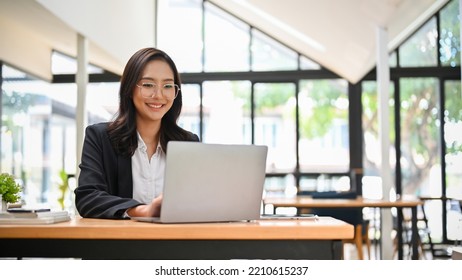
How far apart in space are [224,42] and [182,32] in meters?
0.67

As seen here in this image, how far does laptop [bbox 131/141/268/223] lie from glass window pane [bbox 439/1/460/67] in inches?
218

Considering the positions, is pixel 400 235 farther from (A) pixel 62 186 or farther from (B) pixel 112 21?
(A) pixel 62 186

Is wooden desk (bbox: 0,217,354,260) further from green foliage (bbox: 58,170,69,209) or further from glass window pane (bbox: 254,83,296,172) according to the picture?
glass window pane (bbox: 254,83,296,172)

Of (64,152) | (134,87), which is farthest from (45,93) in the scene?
(134,87)

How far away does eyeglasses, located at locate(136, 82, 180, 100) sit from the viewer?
7.04ft

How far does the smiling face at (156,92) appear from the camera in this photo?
216cm

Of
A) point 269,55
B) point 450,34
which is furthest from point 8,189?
point 269,55

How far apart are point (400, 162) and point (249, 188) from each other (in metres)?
7.76

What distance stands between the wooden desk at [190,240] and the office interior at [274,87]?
516 cm

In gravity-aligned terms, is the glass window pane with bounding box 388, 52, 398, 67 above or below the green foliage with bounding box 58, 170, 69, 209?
above

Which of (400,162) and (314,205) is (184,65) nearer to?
(400,162)

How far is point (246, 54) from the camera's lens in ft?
33.1

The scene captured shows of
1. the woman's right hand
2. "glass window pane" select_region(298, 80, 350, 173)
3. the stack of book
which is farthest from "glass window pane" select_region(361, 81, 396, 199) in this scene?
the stack of book

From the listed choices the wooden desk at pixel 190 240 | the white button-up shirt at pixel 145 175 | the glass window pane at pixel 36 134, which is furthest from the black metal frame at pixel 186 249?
the glass window pane at pixel 36 134
